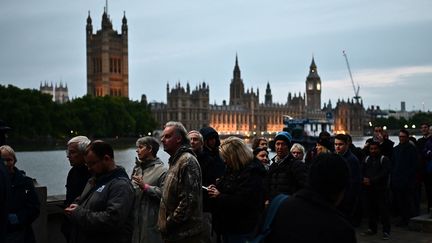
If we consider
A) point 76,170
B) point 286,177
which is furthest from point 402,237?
point 76,170

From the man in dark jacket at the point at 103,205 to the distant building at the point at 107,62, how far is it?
11317 cm

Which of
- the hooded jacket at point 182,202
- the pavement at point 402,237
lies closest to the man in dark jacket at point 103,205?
the hooded jacket at point 182,202

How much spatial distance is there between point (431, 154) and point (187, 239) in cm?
652

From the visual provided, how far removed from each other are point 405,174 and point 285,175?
350cm

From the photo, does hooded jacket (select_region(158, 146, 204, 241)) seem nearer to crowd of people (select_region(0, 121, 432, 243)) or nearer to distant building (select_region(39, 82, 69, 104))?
crowd of people (select_region(0, 121, 432, 243))

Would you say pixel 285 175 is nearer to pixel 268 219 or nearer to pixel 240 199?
pixel 240 199

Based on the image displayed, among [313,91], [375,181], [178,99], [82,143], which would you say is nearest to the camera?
[82,143]

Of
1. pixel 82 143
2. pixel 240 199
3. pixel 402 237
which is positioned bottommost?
pixel 402 237

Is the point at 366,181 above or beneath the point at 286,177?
beneath

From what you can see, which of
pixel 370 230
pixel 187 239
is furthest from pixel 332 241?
pixel 370 230

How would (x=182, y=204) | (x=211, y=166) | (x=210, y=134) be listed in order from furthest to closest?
1. (x=210, y=134)
2. (x=211, y=166)
3. (x=182, y=204)

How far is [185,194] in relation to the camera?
454 cm

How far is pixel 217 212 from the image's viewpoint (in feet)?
16.8

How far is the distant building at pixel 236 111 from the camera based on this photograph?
117 m
